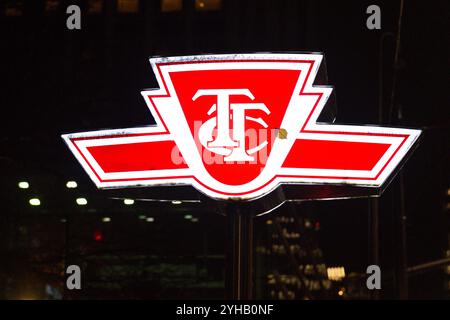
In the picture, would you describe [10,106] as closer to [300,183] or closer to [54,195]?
[54,195]

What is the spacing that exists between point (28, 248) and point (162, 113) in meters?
13.3

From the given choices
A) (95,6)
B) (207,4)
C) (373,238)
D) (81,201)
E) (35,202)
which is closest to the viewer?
(373,238)

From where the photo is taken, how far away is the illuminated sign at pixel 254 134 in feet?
23.8

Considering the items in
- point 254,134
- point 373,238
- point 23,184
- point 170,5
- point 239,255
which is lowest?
point 239,255

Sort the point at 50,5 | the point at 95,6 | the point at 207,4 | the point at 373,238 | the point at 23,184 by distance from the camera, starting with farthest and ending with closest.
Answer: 1. the point at 23,184
2. the point at 207,4
3. the point at 95,6
4. the point at 50,5
5. the point at 373,238

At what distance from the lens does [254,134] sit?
23.9 ft

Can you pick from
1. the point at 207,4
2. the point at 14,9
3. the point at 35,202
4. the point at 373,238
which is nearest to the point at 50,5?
the point at 14,9

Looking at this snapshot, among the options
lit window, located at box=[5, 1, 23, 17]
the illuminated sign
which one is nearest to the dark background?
lit window, located at box=[5, 1, 23, 17]

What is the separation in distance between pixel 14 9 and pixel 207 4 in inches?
197

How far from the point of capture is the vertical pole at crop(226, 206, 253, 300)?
293 inches

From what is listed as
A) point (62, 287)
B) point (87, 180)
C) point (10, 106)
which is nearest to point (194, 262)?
point (62, 287)

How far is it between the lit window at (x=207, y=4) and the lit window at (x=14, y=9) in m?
4.56

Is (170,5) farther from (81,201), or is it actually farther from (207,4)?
(81,201)

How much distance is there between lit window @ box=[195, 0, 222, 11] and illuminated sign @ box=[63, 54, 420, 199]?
462 inches
